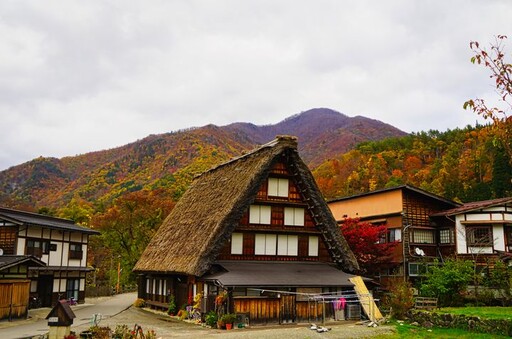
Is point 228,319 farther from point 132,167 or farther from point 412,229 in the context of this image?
point 132,167

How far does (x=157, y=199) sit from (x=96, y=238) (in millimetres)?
7738

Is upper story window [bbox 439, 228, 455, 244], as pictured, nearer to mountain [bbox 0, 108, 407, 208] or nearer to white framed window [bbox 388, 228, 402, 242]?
white framed window [bbox 388, 228, 402, 242]

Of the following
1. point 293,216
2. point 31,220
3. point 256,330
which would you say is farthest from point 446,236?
point 31,220

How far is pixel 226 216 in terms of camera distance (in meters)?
24.2

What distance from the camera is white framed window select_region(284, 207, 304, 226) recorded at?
26641mm

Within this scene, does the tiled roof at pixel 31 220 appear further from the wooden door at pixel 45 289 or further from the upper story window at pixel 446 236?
the upper story window at pixel 446 236

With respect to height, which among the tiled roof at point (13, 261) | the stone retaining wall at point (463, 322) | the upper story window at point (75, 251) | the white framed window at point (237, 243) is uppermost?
the white framed window at point (237, 243)

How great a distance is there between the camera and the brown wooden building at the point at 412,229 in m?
34.5

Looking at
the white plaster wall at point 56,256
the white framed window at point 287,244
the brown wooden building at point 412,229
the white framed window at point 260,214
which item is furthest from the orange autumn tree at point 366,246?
the white plaster wall at point 56,256

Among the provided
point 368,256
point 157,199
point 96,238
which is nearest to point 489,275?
point 368,256

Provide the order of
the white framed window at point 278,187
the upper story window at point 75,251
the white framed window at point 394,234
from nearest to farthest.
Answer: the white framed window at point 278,187 → the upper story window at point 75,251 → the white framed window at point 394,234

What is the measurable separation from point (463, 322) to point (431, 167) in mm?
46014

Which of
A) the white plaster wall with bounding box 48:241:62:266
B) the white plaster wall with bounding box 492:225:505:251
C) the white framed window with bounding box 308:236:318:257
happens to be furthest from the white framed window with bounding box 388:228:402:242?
the white plaster wall with bounding box 48:241:62:266

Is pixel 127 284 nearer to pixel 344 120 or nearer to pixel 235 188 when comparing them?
pixel 235 188
